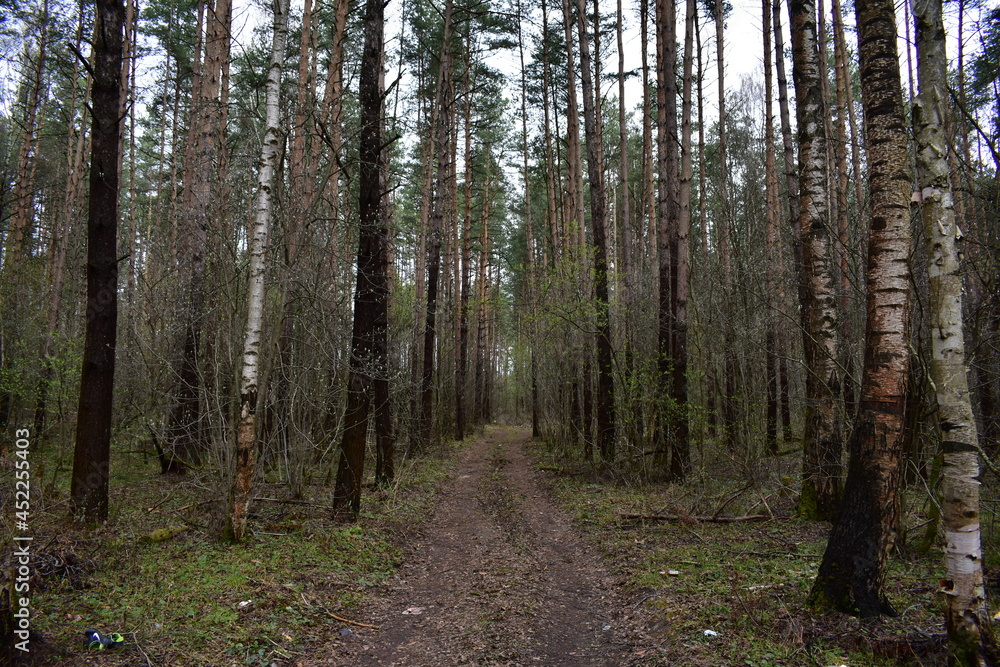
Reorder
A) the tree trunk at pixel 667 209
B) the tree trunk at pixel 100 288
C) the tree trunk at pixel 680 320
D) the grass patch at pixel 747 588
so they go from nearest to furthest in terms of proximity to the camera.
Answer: the grass patch at pixel 747 588, the tree trunk at pixel 100 288, the tree trunk at pixel 680 320, the tree trunk at pixel 667 209

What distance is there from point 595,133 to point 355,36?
693 centimetres

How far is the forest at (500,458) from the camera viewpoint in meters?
3.56

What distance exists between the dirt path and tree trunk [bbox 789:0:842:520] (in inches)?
128

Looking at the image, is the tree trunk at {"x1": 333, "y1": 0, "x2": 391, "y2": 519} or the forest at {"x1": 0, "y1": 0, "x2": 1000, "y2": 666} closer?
the forest at {"x1": 0, "y1": 0, "x2": 1000, "y2": 666}

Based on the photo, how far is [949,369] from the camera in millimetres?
3033

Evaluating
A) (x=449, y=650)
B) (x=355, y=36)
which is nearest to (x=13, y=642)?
(x=449, y=650)

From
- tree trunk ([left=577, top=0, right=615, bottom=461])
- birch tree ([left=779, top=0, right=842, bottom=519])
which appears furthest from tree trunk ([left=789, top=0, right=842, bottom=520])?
tree trunk ([left=577, top=0, right=615, bottom=461])

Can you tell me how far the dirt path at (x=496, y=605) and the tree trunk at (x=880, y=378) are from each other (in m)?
1.63

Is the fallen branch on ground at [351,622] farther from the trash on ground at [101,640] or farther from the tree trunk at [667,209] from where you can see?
the tree trunk at [667,209]

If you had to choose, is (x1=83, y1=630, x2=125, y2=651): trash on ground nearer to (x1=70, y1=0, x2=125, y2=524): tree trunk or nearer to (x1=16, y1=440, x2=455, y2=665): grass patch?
(x1=16, y1=440, x2=455, y2=665): grass patch

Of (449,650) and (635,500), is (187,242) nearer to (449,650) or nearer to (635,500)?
(449,650)

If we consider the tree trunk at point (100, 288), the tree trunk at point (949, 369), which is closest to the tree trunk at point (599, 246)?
the tree trunk at point (949, 369)

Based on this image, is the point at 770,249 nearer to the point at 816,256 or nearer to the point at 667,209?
the point at 667,209

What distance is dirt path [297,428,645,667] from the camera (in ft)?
13.4
